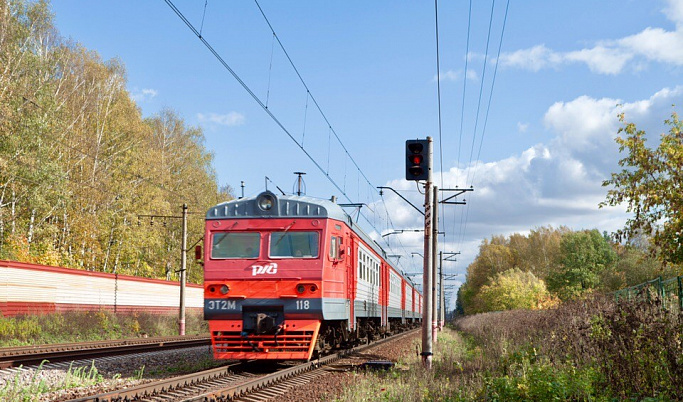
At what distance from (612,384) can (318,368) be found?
6738 millimetres

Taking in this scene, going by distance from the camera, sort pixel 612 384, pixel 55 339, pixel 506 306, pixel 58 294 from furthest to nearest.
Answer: pixel 506 306 → pixel 58 294 → pixel 55 339 → pixel 612 384

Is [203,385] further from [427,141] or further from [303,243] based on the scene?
[427,141]

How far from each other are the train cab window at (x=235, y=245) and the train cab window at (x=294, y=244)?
13.2 inches

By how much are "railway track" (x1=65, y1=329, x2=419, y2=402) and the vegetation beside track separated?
35.2ft

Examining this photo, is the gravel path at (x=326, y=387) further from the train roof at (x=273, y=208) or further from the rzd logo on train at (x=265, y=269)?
the train roof at (x=273, y=208)

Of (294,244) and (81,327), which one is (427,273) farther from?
(81,327)

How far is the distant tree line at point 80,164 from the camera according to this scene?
96.2 ft

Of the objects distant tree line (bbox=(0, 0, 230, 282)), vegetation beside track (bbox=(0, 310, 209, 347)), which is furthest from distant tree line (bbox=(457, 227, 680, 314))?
distant tree line (bbox=(0, 0, 230, 282))

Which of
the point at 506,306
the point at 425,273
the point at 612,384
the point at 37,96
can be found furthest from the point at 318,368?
the point at 506,306

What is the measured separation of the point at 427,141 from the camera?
13.6 metres

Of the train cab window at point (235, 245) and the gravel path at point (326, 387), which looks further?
the train cab window at point (235, 245)

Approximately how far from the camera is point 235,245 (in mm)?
13453

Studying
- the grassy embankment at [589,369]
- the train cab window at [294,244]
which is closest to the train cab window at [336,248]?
the train cab window at [294,244]

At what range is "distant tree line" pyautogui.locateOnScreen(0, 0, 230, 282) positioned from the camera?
29.3 meters
